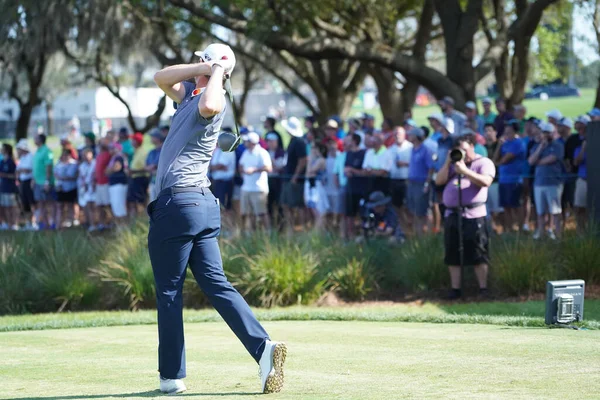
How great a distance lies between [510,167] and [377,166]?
2.14 m

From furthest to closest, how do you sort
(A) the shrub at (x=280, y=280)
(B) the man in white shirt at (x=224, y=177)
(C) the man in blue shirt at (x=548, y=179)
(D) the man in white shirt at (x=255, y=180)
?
(B) the man in white shirt at (x=224, y=177)
(D) the man in white shirt at (x=255, y=180)
(C) the man in blue shirt at (x=548, y=179)
(A) the shrub at (x=280, y=280)

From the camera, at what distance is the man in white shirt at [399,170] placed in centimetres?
1658

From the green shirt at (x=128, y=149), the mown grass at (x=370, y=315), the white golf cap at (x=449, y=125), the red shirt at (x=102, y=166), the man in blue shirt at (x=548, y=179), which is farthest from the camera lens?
the green shirt at (x=128, y=149)

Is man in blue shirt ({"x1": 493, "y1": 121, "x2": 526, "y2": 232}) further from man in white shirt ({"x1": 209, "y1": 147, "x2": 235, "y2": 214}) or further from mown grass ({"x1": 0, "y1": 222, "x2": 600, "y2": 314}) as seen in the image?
man in white shirt ({"x1": 209, "y1": 147, "x2": 235, "y2": 214})

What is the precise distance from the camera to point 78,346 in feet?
28.8

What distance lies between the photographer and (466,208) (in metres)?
12.6

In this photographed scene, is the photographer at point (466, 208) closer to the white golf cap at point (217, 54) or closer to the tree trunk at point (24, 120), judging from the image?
the white golf cap at point (217, 54)

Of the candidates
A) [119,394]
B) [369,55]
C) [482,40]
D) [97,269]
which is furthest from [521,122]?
[482,40]

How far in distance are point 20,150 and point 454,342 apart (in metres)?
16.8

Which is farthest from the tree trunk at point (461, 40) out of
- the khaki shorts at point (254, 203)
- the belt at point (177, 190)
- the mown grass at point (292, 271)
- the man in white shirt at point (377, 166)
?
the belt at point (177, 190)

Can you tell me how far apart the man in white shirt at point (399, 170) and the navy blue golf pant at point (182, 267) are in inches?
411

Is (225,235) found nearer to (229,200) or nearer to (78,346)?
(229,200)

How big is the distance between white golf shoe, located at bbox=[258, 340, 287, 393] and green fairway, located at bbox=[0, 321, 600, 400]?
0.26ft

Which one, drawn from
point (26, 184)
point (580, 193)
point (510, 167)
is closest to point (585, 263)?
point (580, 193)
